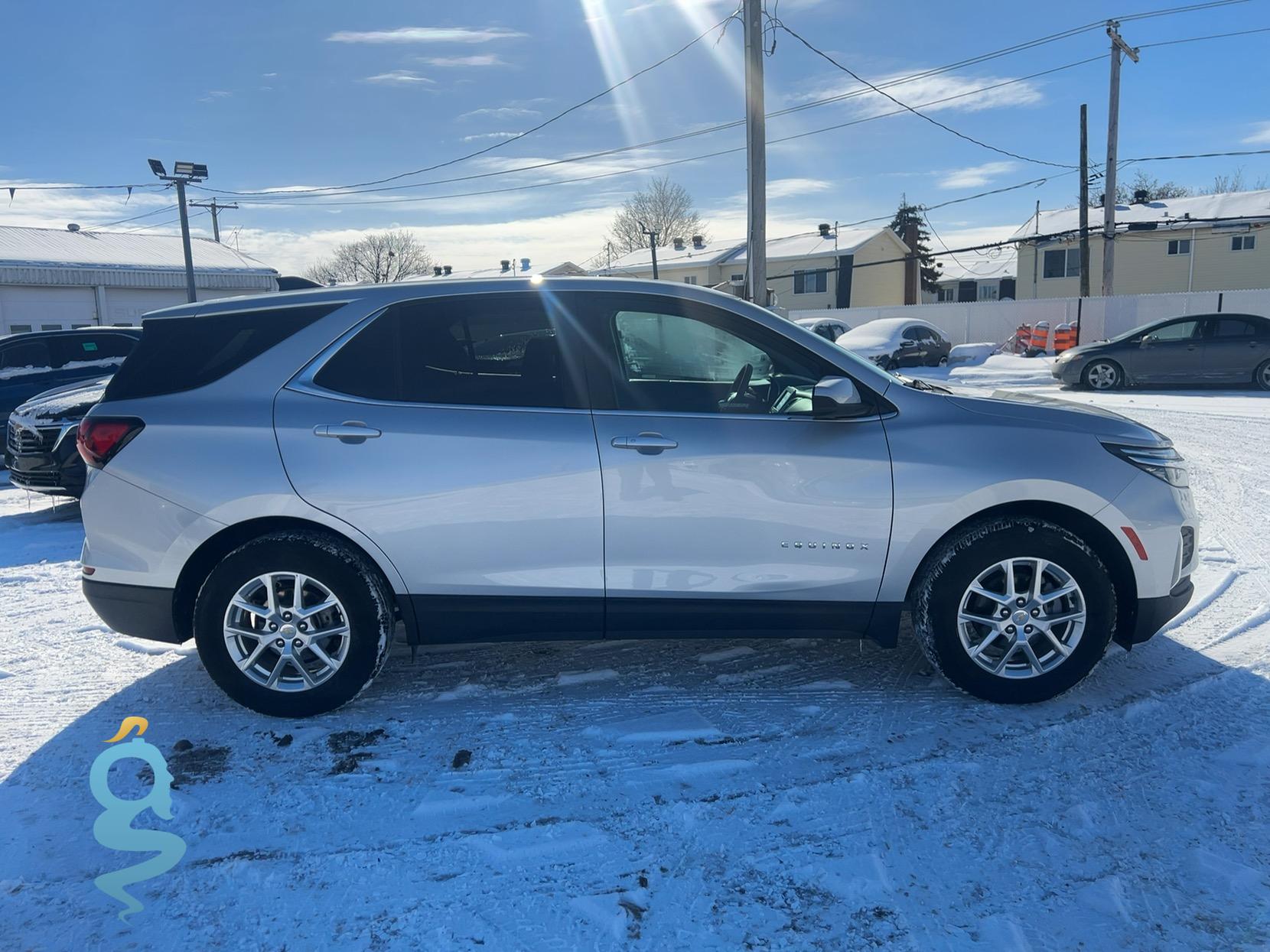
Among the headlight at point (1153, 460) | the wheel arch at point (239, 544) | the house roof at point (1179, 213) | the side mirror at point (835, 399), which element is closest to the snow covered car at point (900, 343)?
the house roof at point (1179, 213)

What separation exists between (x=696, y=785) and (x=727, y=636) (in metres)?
0.75

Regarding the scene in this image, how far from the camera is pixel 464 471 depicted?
141 inches

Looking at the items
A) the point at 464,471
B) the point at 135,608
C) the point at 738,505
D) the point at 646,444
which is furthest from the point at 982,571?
the point at 135,608

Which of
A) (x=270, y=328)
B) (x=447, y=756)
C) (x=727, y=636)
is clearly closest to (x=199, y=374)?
(x=270, y=328)

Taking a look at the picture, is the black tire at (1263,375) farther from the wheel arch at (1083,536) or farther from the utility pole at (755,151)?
the wheel arch at (1083,536)

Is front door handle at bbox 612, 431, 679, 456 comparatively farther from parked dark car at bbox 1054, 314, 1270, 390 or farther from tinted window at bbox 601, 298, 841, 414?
parked dark car at bbox 1054, 314, 1270, 390

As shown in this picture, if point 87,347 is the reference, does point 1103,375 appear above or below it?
below

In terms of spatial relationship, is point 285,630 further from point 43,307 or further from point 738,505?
point 43,307

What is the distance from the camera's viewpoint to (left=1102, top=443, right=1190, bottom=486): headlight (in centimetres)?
370

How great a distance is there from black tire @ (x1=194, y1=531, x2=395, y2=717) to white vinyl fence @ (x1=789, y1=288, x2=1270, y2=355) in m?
23.1

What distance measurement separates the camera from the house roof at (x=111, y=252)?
29.5m

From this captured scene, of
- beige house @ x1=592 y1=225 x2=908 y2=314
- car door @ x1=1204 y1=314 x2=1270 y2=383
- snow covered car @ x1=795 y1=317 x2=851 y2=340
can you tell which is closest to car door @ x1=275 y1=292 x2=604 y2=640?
car door @ x1=1204 y1=314 x2=1270 y2=383

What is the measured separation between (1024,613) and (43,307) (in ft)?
114
